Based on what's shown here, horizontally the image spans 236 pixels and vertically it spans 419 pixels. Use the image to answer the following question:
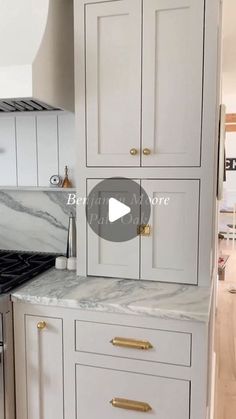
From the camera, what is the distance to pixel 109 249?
167 centimetres

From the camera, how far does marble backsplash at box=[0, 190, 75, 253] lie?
2072 millimetres

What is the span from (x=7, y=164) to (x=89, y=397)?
1301mm

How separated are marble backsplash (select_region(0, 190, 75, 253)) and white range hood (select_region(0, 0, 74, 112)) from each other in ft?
2.08

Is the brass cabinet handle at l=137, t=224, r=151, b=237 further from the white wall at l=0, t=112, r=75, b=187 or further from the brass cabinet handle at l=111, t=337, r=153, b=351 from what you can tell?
the white wall at l=0, t=112, r=75, b=187

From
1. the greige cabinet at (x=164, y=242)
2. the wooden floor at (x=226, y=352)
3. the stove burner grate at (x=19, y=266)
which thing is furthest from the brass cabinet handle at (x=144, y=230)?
the wooden floor at (x=226, y=352)

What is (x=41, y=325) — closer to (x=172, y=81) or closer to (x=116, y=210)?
(x=116, y=210)

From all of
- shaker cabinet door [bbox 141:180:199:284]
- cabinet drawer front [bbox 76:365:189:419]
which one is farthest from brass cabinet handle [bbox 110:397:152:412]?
shaker cabinet door [bbox 141:180:199:284]

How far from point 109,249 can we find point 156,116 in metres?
0.61

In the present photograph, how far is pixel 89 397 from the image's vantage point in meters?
1.44

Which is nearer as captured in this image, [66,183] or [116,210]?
[116,210]

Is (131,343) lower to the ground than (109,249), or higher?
lower

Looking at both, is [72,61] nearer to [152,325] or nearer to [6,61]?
[6,61]

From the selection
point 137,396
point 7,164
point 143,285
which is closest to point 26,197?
point 7,164

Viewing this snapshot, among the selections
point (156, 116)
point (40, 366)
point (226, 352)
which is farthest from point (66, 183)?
point (226, 352)
